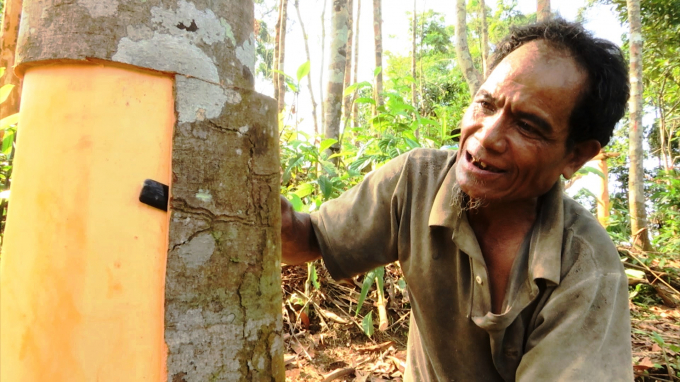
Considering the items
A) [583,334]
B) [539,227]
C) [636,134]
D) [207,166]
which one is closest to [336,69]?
[539,227]

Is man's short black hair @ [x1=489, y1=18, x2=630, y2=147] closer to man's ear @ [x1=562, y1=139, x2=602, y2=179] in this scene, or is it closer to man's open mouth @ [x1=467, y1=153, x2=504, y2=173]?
man's ear @ [x1=562, y1=139, x2=602, y2=179]

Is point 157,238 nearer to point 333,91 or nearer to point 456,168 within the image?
point 456,168

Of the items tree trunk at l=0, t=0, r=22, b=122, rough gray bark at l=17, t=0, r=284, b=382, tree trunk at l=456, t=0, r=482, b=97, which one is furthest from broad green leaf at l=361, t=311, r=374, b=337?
tree trunk at l=0, t=0, r=22, b=122

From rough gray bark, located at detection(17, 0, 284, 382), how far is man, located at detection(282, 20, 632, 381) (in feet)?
2.05

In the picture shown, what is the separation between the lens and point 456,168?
1.50m

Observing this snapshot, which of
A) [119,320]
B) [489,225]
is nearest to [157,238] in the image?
[119,320]

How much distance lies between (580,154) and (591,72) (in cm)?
28

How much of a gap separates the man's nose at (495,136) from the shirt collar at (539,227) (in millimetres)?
194

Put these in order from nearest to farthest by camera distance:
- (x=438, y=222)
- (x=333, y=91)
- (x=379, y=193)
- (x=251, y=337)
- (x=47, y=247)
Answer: (x=47, y=247), (x=251, y=337), (x=438, y=222), (x=379, y=193), (x=333, y=91)

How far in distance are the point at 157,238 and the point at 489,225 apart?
113 cm

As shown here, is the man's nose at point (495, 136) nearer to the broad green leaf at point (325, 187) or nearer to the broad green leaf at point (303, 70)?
the broad green leaf at point (325, 187)

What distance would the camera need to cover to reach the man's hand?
1496 millimetres

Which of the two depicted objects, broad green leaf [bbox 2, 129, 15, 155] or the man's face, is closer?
the man's face

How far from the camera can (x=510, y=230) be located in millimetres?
1528
